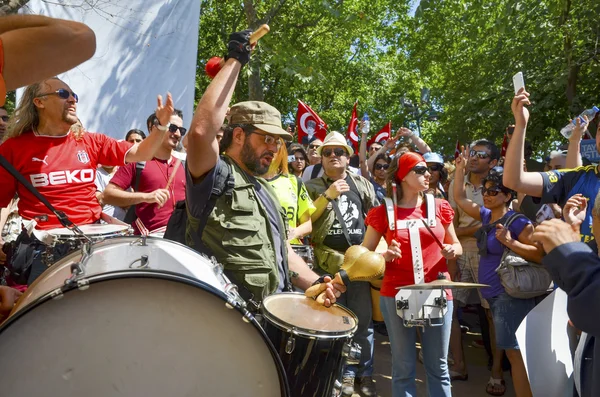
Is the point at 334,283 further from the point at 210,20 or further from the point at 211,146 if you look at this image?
the point at 210,20

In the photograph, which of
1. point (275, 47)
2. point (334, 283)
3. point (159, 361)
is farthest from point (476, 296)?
point (275, 47)

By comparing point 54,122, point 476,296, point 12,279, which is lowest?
point 476,296

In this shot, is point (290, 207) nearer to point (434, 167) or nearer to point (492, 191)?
point (492, 191)

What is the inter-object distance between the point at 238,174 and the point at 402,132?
15.2 ft

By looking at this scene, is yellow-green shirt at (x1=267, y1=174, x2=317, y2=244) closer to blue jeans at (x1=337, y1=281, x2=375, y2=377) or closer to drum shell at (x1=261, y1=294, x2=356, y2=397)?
blue jeans at (x1=337, y1=281, x2=375, y2=377)

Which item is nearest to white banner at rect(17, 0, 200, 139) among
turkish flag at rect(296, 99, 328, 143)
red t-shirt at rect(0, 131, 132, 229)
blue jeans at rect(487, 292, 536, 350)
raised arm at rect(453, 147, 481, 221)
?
turkish flag at rect(296, 99, 328, 143)

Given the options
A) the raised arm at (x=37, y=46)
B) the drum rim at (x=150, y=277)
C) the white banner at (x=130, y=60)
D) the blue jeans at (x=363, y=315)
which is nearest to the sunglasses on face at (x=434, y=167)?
the blue jeans at (x=363, y=315)

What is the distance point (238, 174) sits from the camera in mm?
2932

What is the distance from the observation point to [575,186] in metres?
3.56

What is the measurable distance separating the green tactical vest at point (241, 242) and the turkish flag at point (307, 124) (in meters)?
6.82

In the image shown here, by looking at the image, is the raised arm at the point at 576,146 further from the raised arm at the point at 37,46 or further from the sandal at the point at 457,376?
the raised arm at the point at 37,46

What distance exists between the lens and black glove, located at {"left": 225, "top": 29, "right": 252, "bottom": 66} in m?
2.58

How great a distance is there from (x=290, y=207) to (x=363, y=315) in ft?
4.19

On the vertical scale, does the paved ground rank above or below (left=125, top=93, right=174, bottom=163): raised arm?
below
